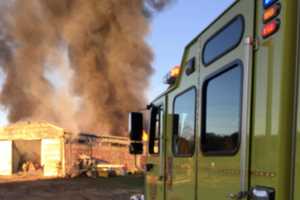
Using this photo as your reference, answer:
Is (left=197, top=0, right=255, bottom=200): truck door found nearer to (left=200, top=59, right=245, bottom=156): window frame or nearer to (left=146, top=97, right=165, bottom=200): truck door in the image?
(left=200, top=59, right=245, bottom=156): window frame

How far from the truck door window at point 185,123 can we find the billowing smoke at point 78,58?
39.0 metres

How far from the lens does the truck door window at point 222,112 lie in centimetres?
245

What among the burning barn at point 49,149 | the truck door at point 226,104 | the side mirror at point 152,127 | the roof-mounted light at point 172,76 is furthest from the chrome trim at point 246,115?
the burning barn at point 49,149

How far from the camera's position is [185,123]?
346 centimetres

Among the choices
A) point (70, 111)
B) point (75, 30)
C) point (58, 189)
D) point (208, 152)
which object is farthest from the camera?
point (75, 30)

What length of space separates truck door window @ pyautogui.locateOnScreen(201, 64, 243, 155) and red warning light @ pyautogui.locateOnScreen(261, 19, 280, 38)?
31 centimetres

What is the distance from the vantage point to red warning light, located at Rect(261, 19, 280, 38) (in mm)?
2020

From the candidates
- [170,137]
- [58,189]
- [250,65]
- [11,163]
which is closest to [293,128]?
[250,65]

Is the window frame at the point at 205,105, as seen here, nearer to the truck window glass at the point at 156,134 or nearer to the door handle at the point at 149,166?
the truck window glass at the point at 156,134

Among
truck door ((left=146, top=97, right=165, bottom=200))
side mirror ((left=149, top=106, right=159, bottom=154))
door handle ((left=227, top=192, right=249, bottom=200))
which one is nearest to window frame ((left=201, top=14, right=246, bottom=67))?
door handle ((left=227, top=192, right=249, bottom=200))

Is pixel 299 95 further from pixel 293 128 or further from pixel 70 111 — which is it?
pixel 70 111

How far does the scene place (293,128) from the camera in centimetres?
190

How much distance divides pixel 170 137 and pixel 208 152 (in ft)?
3.46

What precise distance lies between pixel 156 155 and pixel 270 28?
8.10 feet
